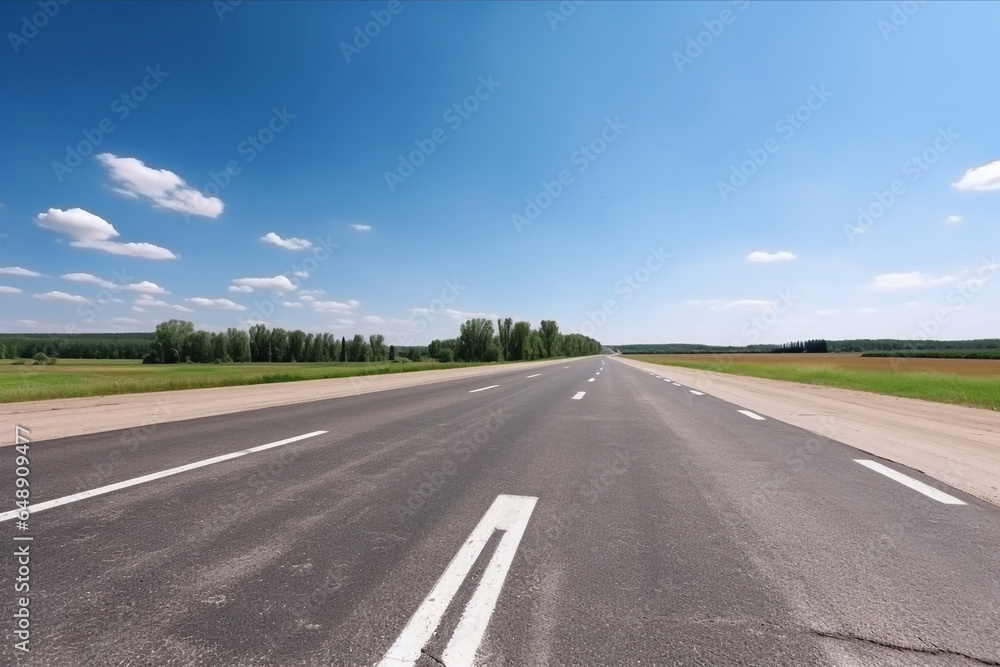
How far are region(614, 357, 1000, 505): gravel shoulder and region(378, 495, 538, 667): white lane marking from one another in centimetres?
475

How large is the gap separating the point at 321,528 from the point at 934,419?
508 inches

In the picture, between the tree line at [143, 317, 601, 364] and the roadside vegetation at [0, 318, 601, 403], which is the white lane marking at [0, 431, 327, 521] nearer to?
the roadside vegetation at [0, 318, 601, 403]

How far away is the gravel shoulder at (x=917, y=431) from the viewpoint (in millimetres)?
5266

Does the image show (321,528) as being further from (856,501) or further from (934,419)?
(934,419)

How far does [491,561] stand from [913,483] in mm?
4837

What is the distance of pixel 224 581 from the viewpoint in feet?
8.11

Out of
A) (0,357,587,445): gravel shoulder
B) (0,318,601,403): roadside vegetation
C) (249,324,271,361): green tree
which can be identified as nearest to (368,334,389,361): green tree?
(0,318,601,403): roadside vegetation

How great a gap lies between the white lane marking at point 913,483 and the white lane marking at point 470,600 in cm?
401

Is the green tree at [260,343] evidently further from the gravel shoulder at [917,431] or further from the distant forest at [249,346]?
the gravel shoulder at [917,431]

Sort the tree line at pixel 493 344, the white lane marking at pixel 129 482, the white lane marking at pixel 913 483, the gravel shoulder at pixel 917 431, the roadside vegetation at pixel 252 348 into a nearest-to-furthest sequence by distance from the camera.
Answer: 1. the white lane marking at pixel 129 482
2. the white lane marking at pixel 913 483
3. the gravel shoulder at pixel 917 431
4. the roadside vegetation at pixel 252 348
5. the tree line at pixel 493 344

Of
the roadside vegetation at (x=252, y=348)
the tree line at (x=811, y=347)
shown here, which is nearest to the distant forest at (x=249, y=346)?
the roadside vegetation at (x=252, y=348)

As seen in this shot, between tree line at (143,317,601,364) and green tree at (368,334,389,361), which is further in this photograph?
green tree at (368,334,389,361)

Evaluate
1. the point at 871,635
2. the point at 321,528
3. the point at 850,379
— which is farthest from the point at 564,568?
the point at 850,379

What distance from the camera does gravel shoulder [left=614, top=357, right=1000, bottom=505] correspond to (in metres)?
5.27
